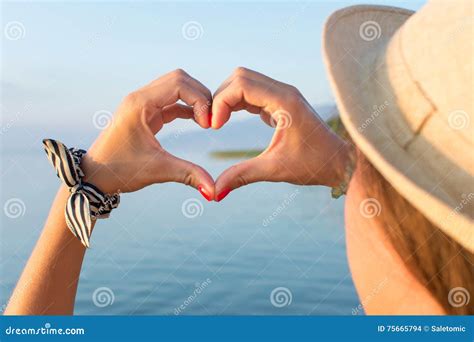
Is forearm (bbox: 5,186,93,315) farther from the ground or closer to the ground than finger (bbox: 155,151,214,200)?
closer to the ground

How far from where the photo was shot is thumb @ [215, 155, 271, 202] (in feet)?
5.84

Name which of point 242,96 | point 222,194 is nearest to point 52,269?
point 222,194

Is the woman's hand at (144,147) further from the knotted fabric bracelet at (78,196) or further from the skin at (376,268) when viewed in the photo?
the skin at (376,268)

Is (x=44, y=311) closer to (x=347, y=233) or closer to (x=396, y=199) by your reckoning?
(x=347, y=233)

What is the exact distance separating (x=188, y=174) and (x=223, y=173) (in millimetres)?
125

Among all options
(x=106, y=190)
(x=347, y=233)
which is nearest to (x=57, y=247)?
(x=106, y=190)

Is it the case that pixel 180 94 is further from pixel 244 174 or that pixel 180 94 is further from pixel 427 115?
pixel 427 115

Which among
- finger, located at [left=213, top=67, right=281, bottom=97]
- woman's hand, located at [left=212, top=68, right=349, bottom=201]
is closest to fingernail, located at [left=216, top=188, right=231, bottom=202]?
woman's hand, located at [left=212, top=68, right=349, bottom=201]

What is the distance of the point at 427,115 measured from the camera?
1502 millimetres

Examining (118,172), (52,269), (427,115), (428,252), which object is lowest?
(52,269)

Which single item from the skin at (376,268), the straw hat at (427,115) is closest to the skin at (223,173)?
the skin at (376,268)

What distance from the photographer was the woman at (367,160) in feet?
4.66

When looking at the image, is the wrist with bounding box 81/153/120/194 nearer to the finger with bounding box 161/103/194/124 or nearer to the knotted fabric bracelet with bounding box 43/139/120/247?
the knotted fabric bracelet with bounding box 43/139/120/247

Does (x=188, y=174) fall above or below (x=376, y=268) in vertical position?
below
